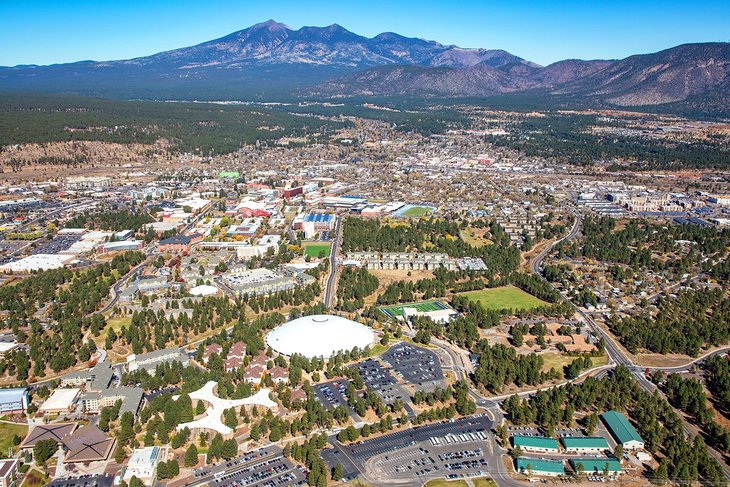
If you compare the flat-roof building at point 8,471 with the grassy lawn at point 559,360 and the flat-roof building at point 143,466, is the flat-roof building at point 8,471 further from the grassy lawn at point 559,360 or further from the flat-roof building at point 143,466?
the grassy lawn at point 559,360

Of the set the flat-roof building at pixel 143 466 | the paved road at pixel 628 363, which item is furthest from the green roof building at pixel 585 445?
the flat-roof building at pixel 143 466

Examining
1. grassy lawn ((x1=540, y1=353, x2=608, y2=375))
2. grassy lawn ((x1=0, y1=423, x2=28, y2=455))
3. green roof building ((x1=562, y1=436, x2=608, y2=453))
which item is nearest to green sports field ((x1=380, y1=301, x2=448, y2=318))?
grassy lawn ((x1=540, y1=353, x2=608, y2=375))

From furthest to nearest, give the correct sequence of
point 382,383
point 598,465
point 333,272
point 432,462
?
point 333,272 < point 382,383 < point 432,462 < point 598,465

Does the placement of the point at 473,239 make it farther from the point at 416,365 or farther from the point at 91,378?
the point at 91,378

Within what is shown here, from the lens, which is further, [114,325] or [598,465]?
[114,325]

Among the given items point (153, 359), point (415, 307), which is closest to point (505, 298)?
point (415, 307)

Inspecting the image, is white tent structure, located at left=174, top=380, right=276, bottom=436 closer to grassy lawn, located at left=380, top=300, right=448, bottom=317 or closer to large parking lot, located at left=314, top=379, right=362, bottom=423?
large parking lot, located at left=314, top=379, right=362, bottom=423
